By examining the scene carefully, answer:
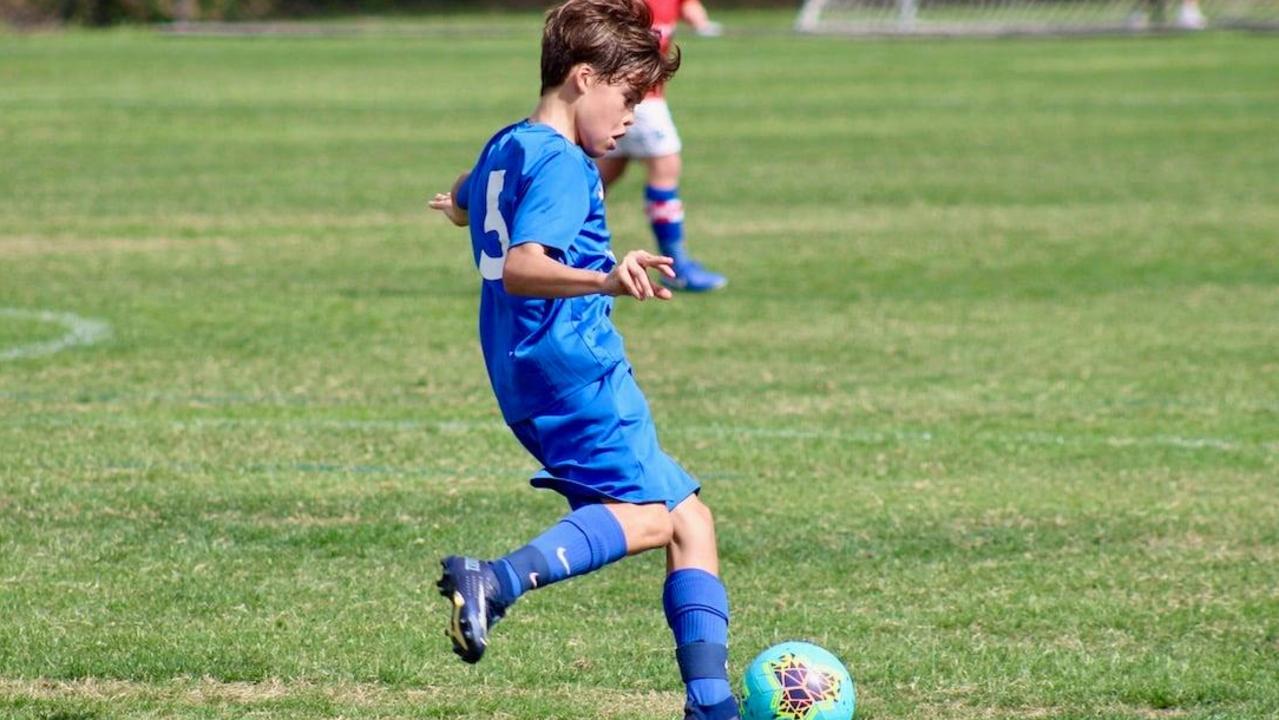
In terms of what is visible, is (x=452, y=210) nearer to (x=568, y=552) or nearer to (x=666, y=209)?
(x=568, y=552)

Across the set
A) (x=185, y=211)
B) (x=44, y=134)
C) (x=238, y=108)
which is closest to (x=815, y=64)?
(x=238, y=108)

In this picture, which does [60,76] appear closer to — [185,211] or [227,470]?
[185,211]

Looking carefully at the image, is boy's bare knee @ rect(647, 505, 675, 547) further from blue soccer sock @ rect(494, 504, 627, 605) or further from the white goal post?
→ the white goal post

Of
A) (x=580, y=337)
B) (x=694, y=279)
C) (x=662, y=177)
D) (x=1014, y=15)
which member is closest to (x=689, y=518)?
(x=580, y=337)

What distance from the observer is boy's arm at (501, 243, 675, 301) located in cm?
397

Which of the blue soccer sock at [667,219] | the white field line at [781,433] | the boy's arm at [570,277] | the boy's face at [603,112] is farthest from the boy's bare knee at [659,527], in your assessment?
the blue soccer sock at [667,219]

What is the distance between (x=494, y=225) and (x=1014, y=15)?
1507 inches

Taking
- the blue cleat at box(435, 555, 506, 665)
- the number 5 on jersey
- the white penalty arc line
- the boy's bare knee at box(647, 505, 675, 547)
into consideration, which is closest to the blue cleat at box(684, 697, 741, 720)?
the boy's bare knee at box(647, 505, 675, 547)

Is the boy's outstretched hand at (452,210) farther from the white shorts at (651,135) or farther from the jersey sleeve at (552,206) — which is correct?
the white shorts at (651,135)

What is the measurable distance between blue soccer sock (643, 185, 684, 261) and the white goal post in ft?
87.9

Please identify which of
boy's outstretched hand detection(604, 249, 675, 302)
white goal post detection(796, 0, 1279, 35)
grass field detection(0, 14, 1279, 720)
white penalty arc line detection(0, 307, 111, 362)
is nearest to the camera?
boy's outstretched hand detection(604, 249, 675, 302)

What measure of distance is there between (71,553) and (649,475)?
2.37m

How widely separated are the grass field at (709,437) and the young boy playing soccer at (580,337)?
45 centimetres

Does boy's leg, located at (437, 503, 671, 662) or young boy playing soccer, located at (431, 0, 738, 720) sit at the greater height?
young boy playing soccer, located at (431, 0, 738, 720)
